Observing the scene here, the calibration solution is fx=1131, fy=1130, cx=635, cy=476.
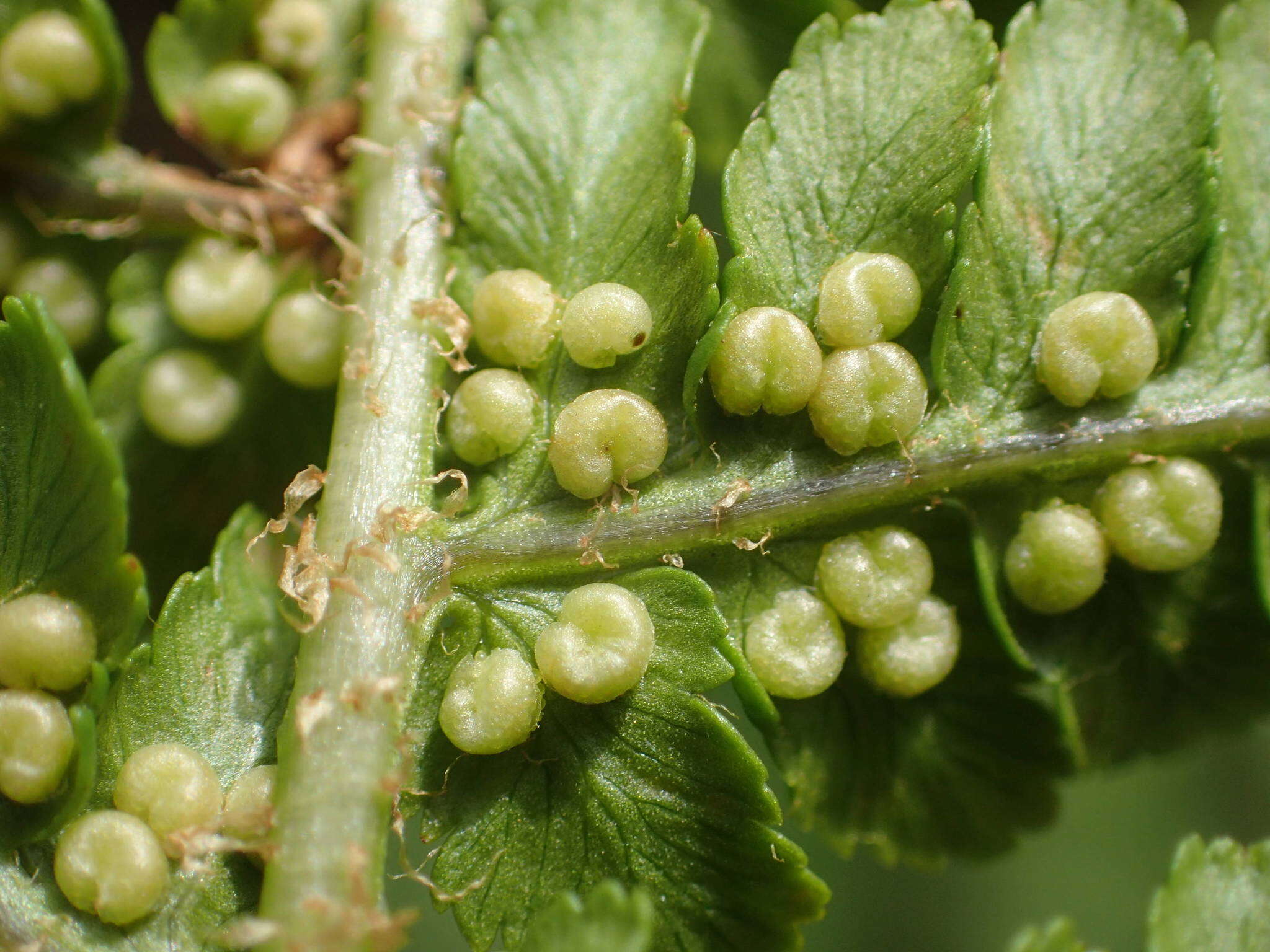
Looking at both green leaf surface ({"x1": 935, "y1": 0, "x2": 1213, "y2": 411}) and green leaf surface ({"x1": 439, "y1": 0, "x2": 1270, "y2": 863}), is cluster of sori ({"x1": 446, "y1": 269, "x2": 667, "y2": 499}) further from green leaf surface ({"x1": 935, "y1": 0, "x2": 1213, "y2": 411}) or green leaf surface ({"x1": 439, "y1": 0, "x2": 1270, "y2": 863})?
green leaf surface ({"x1": 935, "y1": 0, "x2": 1213, "y2": 411})

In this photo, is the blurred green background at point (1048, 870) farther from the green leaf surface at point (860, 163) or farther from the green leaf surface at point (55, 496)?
the green leaf surface at point (55, 496)

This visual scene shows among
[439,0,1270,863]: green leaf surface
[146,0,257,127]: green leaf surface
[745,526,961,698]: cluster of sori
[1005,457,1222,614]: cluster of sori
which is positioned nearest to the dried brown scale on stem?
[146,0,257,127]: green leaf surface

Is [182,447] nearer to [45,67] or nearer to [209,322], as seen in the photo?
[209,322]

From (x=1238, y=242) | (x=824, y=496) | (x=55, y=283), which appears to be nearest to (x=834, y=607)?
(x=824, y=496)

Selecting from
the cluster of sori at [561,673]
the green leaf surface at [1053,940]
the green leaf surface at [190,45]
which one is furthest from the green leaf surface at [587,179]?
the green leaf surface at [1053,940]

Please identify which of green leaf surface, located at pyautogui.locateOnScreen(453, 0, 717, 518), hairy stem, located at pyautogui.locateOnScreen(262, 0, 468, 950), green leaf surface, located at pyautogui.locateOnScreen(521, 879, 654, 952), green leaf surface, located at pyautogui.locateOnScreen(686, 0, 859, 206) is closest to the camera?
green leaf surface, located at pyautogui.locateOnScreen(521, 879, 654, 952)

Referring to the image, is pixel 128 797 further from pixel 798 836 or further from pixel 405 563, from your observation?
pixel 798 836
